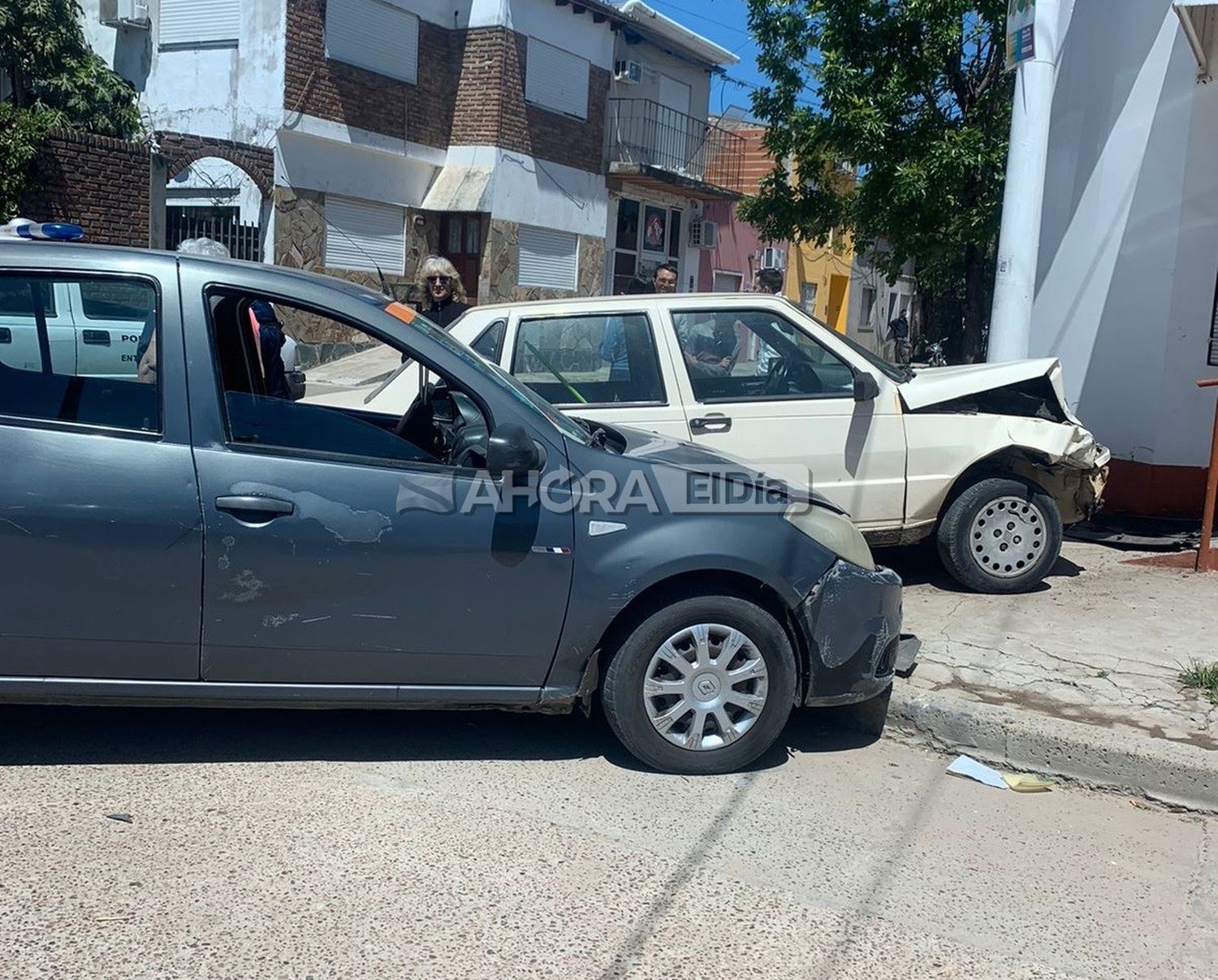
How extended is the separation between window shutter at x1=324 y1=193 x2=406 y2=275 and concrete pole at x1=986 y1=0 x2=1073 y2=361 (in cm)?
1294

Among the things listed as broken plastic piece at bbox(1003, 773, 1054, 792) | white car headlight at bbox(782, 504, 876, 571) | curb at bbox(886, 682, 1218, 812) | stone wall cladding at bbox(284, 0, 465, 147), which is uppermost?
stone wall cladding at bbox(284, 0, 465, 147)

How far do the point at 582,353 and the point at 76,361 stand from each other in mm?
2797

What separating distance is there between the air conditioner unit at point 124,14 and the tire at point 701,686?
17.6 metres

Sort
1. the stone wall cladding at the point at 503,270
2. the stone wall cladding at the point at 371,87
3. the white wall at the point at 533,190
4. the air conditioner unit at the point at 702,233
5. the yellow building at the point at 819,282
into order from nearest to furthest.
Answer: the stone wall cladding at the point at 371,87 → the white wall at the point at 533,190 → the stone wall cladding at the point at 503,270 → the air conditioner unit at the point at 702,233 → the yellow building at the point at 819,282

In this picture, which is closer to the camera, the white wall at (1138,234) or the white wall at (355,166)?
the white wall at (1138,234)

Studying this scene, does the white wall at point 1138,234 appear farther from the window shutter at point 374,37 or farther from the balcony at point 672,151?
the balcony at point 672,151

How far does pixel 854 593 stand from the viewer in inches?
171

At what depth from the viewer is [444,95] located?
2041 centimetres

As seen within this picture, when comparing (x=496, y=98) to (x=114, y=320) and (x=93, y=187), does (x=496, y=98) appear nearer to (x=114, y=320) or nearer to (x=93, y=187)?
(x=93, y=187)

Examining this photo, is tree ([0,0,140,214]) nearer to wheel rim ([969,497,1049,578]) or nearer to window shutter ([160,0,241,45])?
window shutter ([160,0,241,45])

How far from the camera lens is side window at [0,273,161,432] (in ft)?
12.9

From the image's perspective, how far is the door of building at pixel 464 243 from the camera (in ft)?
68.5

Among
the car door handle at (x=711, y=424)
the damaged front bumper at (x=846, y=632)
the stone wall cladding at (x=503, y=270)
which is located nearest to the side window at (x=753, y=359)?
the car door handle at (x=711, y=424)

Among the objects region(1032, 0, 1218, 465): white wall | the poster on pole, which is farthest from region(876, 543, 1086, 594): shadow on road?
the poster on pole
